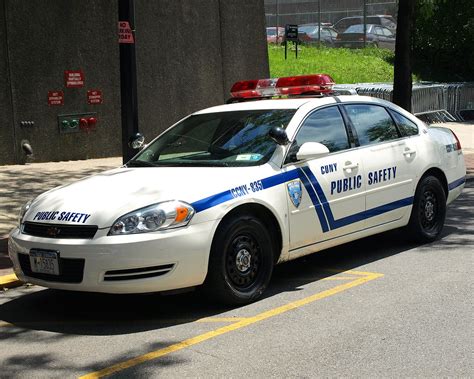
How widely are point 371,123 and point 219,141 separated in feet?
5.62

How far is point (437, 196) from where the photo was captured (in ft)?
26.5

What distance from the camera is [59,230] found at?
5.52 m

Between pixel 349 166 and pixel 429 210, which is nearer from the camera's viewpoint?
pixel 349 166

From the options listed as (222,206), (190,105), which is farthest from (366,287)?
(190,105)

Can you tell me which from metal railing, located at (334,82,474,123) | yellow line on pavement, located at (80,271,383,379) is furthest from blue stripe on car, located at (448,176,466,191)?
metal railing, located at (334,82,474,123)

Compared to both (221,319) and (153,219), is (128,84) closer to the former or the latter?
(153,219)

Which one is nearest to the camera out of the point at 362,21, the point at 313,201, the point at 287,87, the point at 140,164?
the point at 313,201

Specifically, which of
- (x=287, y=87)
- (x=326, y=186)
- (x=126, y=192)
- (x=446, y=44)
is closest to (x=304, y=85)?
(x=287, y=87)

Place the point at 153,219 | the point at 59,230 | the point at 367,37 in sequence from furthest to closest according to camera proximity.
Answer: the point at 367,37, the point at 59,230, the point at 153,219

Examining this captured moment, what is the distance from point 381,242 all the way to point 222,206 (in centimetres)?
317

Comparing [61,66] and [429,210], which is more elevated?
[61,66]

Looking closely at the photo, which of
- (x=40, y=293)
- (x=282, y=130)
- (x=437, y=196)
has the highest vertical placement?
(x=282, y=130)

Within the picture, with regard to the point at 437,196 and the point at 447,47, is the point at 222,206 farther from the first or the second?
the point at 447,47

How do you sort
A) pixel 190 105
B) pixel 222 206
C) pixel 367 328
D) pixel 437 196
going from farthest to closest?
pixel 190 105
pixel 437 196
pixel 222 206
pixel 367 328
